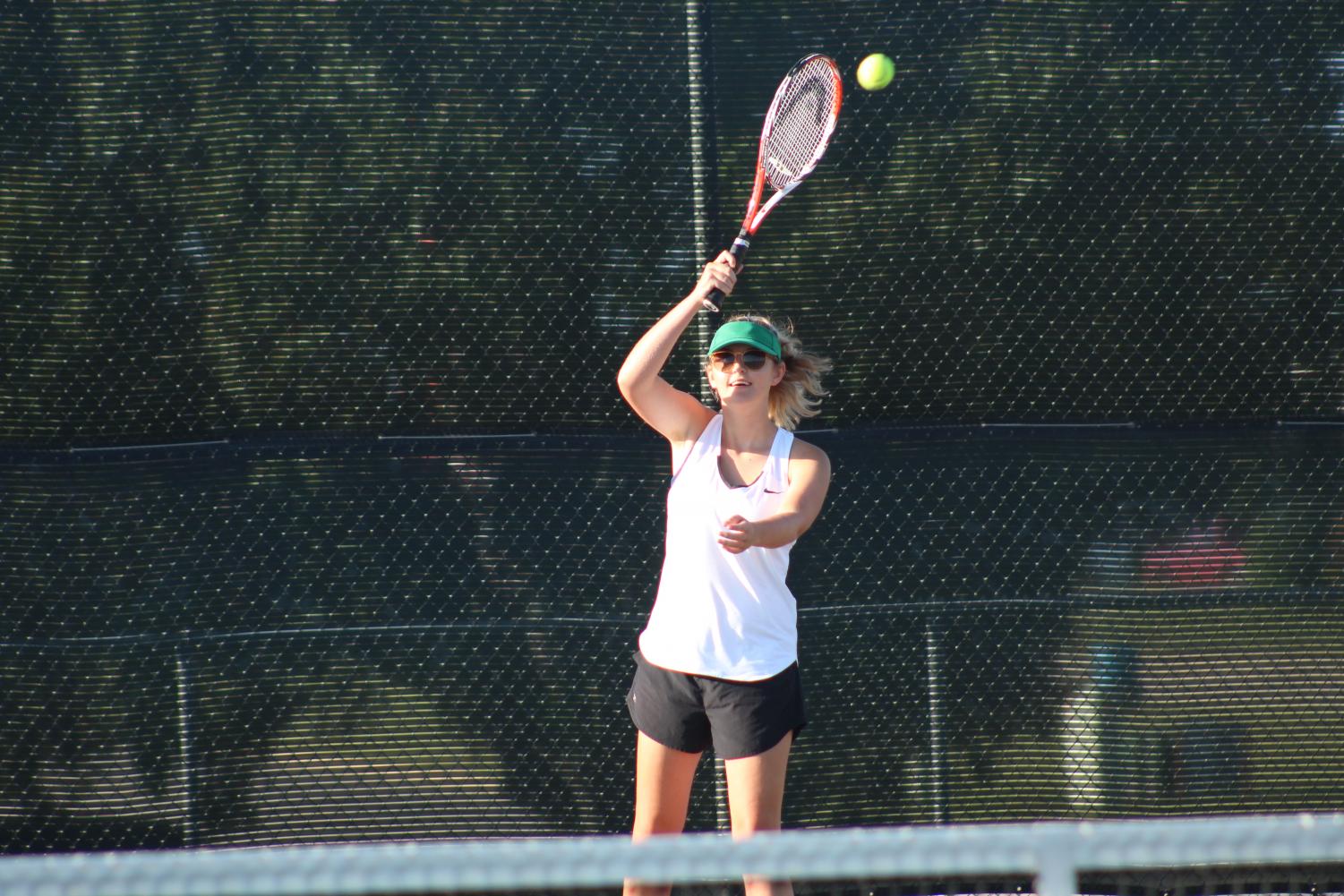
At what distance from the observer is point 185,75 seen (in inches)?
150

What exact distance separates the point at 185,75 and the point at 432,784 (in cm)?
204

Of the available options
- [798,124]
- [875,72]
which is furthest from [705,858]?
[875,72]

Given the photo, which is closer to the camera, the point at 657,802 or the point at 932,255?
the point at 657,802

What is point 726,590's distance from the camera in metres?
2.74

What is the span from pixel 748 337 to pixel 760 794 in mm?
882

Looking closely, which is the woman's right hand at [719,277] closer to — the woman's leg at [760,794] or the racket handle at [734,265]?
the racket handle at [734,265]

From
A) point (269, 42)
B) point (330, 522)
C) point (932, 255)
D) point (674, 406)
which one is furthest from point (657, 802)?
point (269, 42)

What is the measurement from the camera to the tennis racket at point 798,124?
10.9ft

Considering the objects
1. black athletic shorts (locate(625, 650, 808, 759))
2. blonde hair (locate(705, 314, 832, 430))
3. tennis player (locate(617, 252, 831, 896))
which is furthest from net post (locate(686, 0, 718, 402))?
black athletic shorts (locate(625, 650, 808, 759))

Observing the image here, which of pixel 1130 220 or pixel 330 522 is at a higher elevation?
pixel 1130 220

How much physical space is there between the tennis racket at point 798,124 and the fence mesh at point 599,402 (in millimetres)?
432

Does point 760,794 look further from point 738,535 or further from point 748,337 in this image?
point 748,337

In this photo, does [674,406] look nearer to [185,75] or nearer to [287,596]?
[287,596]

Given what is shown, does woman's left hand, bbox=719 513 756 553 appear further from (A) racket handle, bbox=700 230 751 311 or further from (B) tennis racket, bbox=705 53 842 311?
(B) tennis racket, bbox=705 53 842 311
